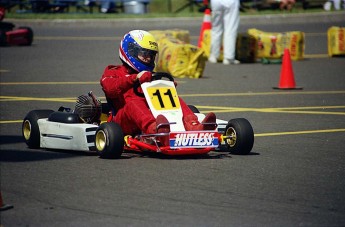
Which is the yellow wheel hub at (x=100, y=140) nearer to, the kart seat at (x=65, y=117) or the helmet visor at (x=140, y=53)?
the kart seat at (x=65, y=117)

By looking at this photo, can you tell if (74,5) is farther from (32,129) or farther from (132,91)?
(132,91)

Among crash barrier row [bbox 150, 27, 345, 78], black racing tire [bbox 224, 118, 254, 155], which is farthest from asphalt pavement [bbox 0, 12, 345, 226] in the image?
crash barrier row [bbox 150, 27, 345, 78]

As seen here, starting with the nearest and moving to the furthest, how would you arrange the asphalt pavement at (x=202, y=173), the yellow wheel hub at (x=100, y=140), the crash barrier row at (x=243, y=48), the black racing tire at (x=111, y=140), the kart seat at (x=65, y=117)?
the asphalt pavement at (x=202, y=173), the black racing tire at (x=111, y=140), the yellow wheel hub at (x=100, y=140), the kart seat at (x=65, y=117), the crash barrier row at (x=243, y=48)

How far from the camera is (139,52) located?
396 inches

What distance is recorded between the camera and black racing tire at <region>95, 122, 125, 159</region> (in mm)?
9022

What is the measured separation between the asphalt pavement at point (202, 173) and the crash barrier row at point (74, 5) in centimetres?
2009

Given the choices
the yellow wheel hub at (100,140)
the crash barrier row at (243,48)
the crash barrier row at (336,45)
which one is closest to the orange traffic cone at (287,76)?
the crash barrier row at (243,48)

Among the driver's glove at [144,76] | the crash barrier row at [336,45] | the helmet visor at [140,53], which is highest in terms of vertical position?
the helmet visor at [140,53]

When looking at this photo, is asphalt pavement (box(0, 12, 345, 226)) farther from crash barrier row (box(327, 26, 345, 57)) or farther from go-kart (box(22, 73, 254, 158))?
crash barrier row (box(327, 26, 345, 57))

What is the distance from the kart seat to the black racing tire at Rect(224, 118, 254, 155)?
1487mm

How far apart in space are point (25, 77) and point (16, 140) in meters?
7.51

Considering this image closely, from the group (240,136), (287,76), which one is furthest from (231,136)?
(287,76)

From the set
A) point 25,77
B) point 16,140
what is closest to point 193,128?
point 16,140

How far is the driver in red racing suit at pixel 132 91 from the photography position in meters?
9.34
